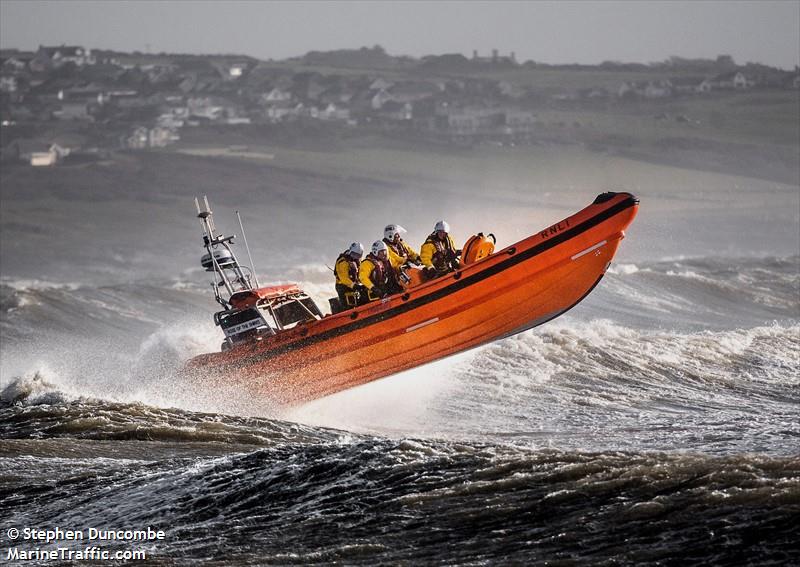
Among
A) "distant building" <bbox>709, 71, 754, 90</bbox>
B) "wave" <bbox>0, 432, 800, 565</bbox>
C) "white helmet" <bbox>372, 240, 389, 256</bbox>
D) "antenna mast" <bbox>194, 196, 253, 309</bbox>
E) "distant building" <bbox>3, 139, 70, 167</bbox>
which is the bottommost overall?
"wave" <bbox>0, 432, 800, 565</bbox>

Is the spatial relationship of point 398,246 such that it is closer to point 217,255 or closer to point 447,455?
point 217,255

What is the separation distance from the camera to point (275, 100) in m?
86.9

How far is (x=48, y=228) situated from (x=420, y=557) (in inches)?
1940

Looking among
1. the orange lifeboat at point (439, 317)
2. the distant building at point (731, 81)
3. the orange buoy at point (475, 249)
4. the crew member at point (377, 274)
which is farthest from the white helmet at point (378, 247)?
the distant building at point (731, 81)

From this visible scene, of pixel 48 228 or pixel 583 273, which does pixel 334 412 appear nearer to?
pixel 583 273

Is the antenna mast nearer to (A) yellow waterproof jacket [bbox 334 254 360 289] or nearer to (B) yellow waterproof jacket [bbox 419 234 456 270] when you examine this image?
(A) yellow waterproof jacket [bbox 334 254 360 289]

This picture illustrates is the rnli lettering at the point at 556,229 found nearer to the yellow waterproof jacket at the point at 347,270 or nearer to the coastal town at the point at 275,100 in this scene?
the yellow waterproof jacket at the point at 347,270

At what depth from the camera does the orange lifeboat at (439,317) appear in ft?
36.1

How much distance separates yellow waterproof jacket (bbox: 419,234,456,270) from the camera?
11.5 meters

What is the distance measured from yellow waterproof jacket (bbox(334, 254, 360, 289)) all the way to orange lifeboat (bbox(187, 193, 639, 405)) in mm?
388

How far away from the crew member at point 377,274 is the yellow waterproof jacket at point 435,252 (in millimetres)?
384

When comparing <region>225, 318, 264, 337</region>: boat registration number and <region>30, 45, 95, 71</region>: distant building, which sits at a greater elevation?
<region>30, 45, 95, 71</region>: distant building

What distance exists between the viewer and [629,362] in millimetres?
13031

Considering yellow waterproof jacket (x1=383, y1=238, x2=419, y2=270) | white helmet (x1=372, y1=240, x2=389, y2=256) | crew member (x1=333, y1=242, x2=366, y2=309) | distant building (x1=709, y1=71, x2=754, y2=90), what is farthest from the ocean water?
distant building (x1=709, y1=71, x2=754, y2=90)
